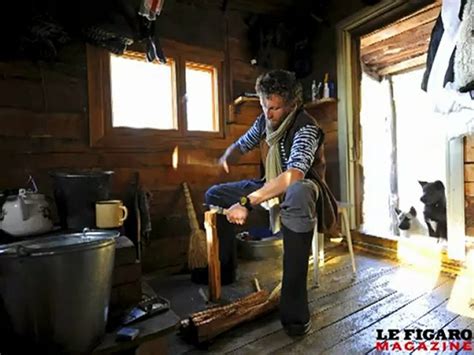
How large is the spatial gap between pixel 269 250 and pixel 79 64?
1727 mm

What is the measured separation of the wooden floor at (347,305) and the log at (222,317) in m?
0.04

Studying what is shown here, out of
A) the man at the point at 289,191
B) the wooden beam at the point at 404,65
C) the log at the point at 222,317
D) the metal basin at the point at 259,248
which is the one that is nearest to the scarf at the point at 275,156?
the man at the point at 289,191

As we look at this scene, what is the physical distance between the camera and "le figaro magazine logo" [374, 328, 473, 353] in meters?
1.26

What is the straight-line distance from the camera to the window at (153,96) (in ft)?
6.97

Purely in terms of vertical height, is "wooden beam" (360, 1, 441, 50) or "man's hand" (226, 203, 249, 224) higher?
"wooden beam" (360, 1, 441, 50)

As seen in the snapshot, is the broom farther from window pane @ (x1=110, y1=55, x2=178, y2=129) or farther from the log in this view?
window pane @ (x1=110, y1=55, x2=178, y2=129)

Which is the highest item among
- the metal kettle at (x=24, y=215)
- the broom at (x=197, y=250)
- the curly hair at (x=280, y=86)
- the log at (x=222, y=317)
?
the curly hair at (x=280, y=86)

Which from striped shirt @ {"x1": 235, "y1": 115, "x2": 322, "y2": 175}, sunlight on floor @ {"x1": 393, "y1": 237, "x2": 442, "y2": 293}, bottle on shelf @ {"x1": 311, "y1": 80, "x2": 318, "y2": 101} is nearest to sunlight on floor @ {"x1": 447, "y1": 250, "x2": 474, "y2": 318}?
sunlight on floor @ {"x1": 393, "y1": 237, "x2": 442, "y2": 293}

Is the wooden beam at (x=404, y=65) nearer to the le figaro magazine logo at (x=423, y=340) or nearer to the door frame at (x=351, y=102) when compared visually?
the door frame at (x=351, y=102)

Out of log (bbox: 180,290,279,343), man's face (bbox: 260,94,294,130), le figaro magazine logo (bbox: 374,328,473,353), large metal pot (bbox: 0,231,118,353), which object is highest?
man's face (bbox: 260,94,294,130)

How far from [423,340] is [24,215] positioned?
5.33ft

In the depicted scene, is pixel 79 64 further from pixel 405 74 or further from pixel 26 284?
pixel 405 74

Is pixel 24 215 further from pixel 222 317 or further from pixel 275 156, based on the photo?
pixel 275 156

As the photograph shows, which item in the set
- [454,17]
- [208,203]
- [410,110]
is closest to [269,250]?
[208,203]
